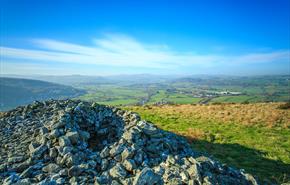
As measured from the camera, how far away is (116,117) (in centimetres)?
1487

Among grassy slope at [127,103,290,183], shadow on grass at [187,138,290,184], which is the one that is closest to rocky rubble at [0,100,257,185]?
shadow on grass at [187,138,290,184]

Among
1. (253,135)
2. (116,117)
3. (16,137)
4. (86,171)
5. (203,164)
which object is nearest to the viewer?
(86,171)

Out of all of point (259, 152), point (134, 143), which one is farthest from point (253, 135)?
point (134, 143)

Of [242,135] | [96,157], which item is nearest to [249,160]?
[242,135]

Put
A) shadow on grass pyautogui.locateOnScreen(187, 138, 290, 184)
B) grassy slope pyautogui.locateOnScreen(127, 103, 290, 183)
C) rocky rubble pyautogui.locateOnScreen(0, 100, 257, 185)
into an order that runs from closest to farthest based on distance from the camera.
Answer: rocky rubble pyautogui.locateOnScreen(0, 100, 257, 185)
shadow on grass pyautogui.locateOnScreen(187, 138, 290, 184)
grassy slope pyautogui.locateOnScreen(127, 103, 290, 183)

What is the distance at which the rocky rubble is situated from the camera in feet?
26.9

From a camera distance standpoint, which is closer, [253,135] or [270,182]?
[270,182]

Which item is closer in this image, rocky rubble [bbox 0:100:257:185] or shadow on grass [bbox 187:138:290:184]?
rocky rubble [bbox 0:100:257:185]

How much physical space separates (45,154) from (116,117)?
575 centimetres

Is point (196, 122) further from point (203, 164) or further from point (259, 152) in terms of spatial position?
point (203, 164)

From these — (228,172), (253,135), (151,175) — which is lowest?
(253,135)

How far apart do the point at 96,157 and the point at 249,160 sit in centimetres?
1183

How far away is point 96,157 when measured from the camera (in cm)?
967

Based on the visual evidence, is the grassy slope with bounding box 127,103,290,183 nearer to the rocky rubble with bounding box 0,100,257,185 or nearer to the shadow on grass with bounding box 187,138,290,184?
the shadow on grass with bounding box 187,138,290,184
